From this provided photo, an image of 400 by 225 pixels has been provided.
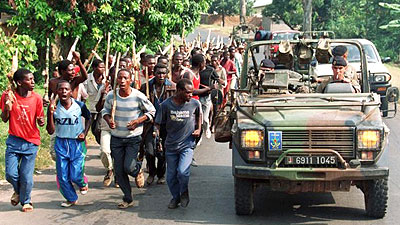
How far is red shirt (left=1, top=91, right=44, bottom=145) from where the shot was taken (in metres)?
7.53

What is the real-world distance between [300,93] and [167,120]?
5.29ft

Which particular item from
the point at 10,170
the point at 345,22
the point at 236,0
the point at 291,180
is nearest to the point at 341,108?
the point at 291,180

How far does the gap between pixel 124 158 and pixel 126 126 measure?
0.35m

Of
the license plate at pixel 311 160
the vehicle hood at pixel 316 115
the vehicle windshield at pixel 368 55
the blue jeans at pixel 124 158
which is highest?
the vehicle windshield at pixel 368 55

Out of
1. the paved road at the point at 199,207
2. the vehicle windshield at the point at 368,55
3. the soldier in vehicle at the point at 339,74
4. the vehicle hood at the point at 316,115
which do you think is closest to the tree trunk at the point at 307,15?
→ the vehicle windshield at the point at 368,55

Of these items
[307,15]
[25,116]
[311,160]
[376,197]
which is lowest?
[376,197]

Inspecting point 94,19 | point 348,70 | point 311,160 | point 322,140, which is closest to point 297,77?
point 348,70

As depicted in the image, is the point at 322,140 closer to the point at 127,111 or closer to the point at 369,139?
the point at 369,139

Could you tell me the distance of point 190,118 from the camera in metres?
7.78

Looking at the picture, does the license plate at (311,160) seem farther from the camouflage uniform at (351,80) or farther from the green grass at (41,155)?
the green grass at (41,155)

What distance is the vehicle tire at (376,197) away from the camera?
702 centimetres

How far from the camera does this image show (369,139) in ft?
22.4

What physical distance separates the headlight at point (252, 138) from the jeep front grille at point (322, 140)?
226 mm

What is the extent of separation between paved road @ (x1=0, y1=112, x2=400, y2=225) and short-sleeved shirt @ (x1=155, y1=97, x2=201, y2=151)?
0.73m
